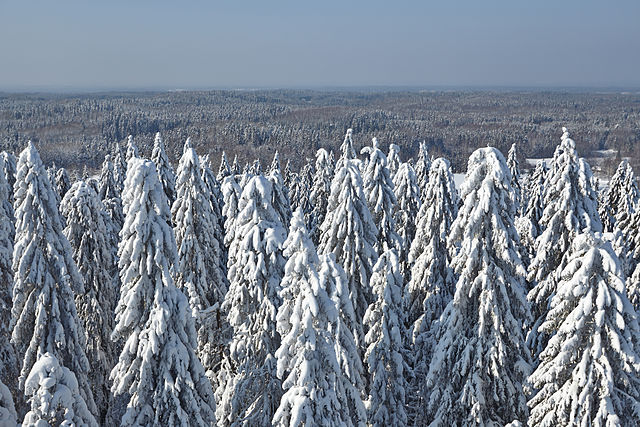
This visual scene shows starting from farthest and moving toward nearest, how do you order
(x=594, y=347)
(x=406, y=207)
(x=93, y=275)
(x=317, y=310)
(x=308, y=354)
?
(x=406, y=207) → (x=93, y=275) → (x=308, y=354) → (x=317, y=310) → (x=594, y=347)

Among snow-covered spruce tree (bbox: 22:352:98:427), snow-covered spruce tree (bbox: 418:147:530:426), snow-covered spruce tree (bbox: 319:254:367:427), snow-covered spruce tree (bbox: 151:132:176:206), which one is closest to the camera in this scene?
snow-covered spruce tree (bbox: 22:352:98:427)

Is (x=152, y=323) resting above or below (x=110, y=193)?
above

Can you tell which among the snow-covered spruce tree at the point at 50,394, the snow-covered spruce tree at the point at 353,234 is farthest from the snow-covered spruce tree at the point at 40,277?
the snow-covered spruce tree at the point at 353,234

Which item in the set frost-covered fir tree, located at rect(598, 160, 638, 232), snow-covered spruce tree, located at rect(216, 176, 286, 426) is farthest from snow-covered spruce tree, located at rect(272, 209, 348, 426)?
frost-covered fir tree, located at rect(598, 160, 638, 232)

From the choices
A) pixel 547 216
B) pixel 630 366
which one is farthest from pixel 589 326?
pixel 547 216

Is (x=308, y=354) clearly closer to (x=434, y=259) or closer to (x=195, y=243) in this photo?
(x=195, y=243)

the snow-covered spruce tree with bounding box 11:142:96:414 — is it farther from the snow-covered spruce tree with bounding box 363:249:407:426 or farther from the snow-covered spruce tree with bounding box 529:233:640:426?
the snow-covered spruce tree with bounding box 529:233:640:426

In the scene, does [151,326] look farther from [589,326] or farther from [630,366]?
[630,366]

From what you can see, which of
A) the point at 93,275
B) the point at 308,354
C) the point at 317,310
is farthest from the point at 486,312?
the point at 93,275
